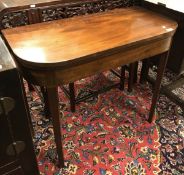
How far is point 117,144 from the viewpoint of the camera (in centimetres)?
146

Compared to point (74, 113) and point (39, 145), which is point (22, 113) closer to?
point (39, 145)

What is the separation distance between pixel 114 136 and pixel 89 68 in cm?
67

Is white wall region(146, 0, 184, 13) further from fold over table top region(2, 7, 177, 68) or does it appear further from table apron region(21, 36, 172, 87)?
table apron region(21, 36, 172, 87)

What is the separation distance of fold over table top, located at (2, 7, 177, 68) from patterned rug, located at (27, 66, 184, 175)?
2.24ft

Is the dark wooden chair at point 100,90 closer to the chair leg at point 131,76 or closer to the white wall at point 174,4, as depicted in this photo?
the chair leg at point 131,76

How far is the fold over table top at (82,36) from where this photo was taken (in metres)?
0.92

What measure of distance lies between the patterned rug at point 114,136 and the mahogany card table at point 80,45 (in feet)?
0.54

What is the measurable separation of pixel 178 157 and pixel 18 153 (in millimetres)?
953

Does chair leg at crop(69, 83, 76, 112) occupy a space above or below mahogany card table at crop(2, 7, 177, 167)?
below

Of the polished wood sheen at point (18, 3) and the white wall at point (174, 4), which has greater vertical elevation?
the polished wood sheen at point (18, 3)

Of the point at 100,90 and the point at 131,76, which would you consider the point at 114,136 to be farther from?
the point at 131,76

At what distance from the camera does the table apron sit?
93 cm

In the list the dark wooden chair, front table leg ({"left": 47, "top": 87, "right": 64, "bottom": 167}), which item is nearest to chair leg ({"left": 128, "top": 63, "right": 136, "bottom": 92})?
the dark wooden chair

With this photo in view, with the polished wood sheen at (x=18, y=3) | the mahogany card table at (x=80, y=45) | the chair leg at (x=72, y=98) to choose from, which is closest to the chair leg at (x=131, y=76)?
the mahogany card table at (x=80, y=45)
